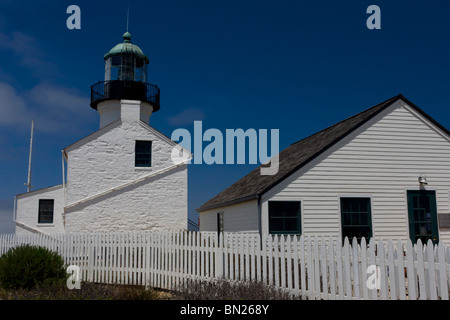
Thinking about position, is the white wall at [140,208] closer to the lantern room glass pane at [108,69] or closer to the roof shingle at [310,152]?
the roof shingle at [310,152]

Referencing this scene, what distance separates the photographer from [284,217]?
1291cm

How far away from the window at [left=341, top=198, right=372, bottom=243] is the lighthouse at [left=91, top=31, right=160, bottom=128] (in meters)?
14.1

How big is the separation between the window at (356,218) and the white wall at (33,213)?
52.0 ft

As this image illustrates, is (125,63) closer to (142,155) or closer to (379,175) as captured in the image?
(142,155)

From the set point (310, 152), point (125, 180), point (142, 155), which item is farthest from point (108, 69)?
point (310, 152)

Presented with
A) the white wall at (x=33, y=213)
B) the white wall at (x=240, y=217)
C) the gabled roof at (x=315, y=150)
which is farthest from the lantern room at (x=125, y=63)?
the gabled roof at (x=315, y=150)

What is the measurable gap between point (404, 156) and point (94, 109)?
1806cm

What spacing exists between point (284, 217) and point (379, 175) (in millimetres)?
3546

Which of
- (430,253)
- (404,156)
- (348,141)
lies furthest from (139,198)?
(430,253)

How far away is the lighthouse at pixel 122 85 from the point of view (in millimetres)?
24234

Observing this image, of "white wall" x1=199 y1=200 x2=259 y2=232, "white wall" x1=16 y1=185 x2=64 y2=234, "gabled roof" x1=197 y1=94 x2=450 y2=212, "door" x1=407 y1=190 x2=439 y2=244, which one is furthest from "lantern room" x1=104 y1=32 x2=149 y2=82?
"door" x1=407 y1=190 x2=439 y2=244

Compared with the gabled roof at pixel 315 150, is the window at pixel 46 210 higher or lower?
lower
